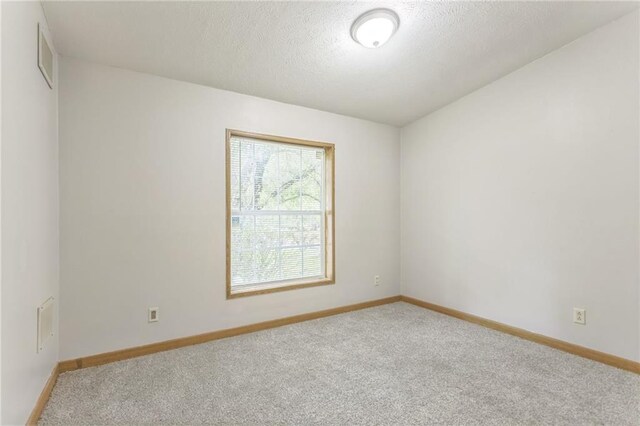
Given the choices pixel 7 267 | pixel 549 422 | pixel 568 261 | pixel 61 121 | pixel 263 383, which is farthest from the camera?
pixel 568 261

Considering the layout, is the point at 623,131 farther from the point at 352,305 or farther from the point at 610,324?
the point at 352,305

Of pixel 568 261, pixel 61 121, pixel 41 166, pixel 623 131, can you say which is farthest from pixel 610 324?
pixel 61 121

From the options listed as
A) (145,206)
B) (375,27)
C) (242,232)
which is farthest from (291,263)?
(375,27)

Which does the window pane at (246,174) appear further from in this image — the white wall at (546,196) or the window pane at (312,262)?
the white wall at (546,196)

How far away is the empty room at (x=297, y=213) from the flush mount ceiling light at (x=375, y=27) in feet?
0.05

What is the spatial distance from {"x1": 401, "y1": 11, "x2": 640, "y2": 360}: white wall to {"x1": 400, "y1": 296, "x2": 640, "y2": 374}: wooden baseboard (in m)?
0.05

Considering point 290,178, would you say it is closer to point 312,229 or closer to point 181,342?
point 312,229

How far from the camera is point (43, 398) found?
1.90 m

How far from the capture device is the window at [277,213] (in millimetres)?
3158

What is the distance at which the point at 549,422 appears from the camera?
1.75m

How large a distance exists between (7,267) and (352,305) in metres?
3.03

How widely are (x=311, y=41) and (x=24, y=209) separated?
201cm

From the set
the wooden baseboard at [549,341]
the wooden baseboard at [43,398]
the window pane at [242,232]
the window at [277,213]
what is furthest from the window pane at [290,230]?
the wooden baseboard at [43,398]

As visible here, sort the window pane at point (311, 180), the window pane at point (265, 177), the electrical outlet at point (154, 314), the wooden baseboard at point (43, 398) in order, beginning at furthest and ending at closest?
the window pane at point (311, 180), the window pane at point (265, 177), the electrical outlet at point (154, 314), the wooden baseboard at point (43, 398)
